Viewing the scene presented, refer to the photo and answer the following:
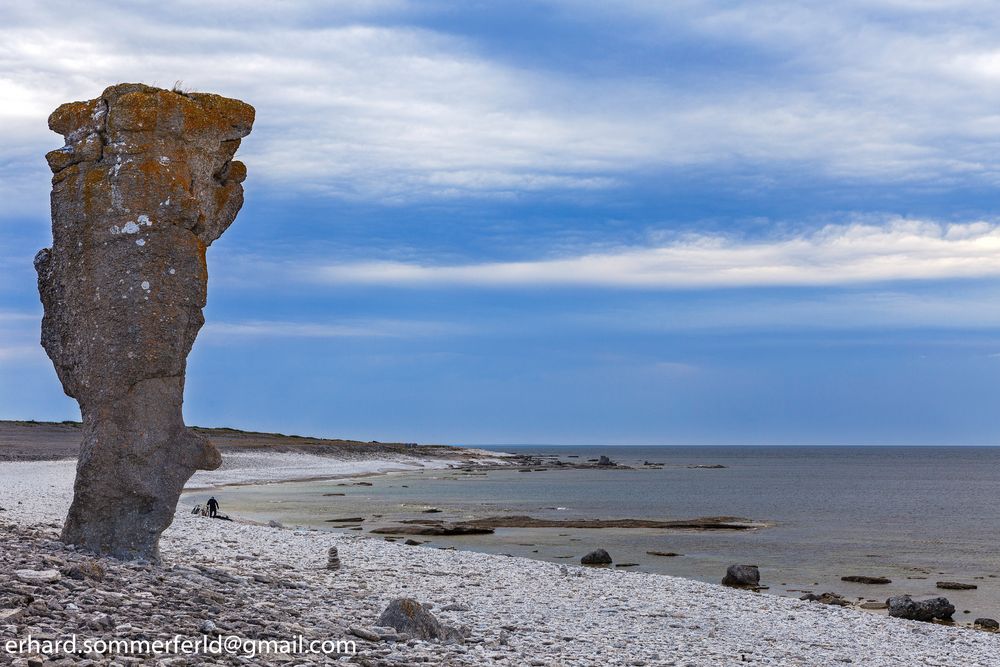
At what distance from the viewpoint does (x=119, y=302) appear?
499 inches

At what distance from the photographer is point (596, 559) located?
2516 cm

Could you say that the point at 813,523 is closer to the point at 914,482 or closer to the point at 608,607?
the point at 608,607

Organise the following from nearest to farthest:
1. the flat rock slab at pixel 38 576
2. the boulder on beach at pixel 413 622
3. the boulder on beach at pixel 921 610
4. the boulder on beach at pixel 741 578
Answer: the flat rock slab at pixel 38 576 → the boulder on beach at pixel 413 622 → the boulder on beach at pixel 921 610 → the boulder on beach at pixel 741 578

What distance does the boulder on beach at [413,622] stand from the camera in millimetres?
10742

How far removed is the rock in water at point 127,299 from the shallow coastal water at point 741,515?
14.8 m

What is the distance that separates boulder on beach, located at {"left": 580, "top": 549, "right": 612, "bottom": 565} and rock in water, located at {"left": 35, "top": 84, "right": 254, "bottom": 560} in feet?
46.1

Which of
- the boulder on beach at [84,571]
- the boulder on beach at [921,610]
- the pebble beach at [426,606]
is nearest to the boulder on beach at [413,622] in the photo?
the pebble beach at [426,606]

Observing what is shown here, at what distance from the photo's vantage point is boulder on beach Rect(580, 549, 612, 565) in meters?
25.2

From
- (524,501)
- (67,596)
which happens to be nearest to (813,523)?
(524,501)

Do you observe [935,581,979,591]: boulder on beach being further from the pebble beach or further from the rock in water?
the rock in water

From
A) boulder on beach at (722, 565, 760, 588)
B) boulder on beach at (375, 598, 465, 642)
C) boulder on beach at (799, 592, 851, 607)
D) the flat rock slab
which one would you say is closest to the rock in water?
the flat rock slab

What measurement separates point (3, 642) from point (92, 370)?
5.67 m

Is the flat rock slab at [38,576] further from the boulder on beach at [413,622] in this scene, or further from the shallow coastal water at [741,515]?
the shallow coastal water at [741,515]

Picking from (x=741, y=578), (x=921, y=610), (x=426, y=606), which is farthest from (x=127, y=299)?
(x=921, y=610)
